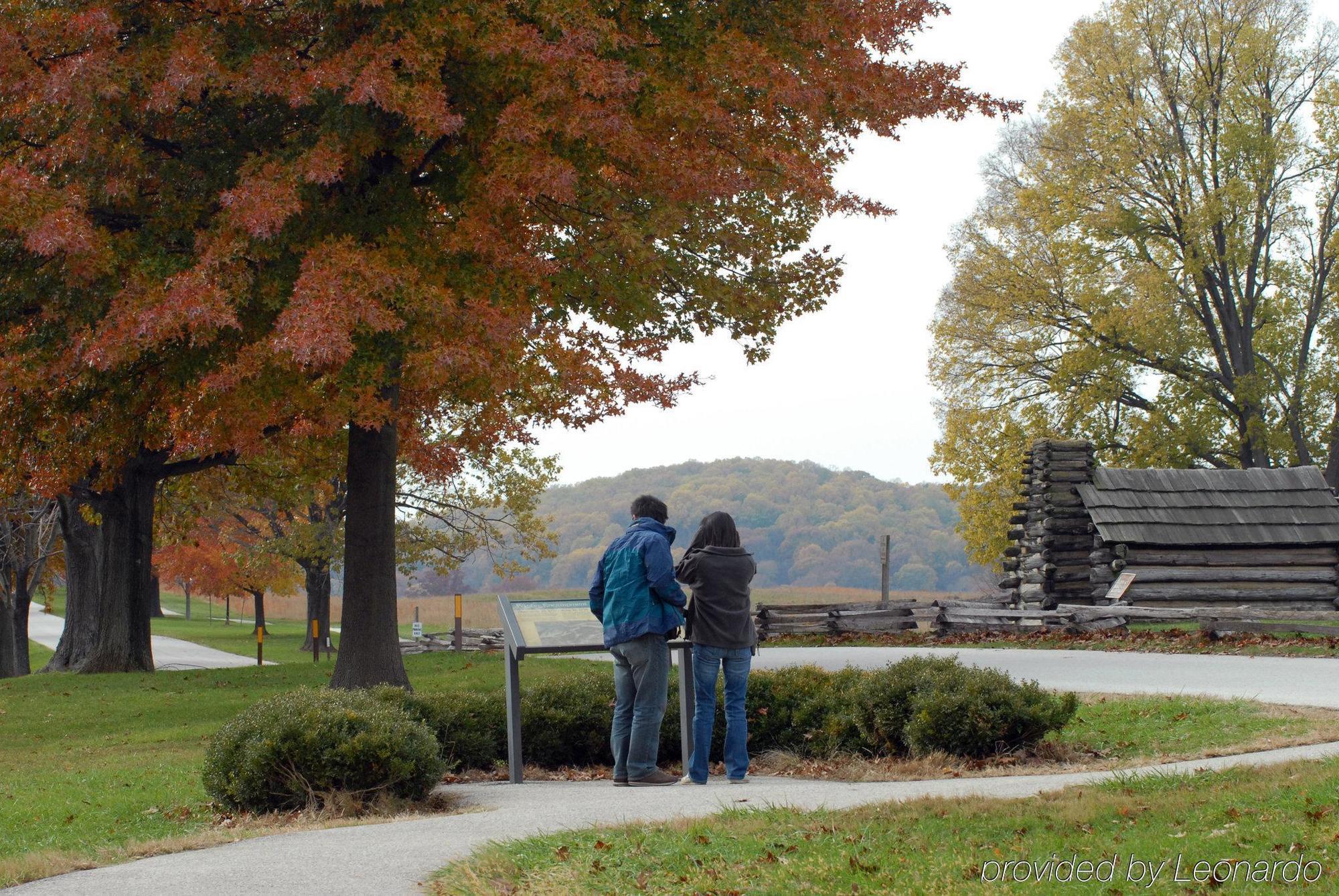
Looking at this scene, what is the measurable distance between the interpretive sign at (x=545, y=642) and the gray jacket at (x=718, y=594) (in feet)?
1.23

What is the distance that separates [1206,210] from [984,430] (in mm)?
7723

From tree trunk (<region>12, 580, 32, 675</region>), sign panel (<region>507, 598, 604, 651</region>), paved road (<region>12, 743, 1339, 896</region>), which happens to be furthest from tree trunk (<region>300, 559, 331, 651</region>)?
paved road (<region>12, 743, 1339, 896</region>)

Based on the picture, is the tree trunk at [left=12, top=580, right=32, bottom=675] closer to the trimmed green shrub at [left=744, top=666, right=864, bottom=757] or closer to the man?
the trimmed green shrub at [left=744, top=666, right=864, bottom=757]

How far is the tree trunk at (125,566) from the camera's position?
70.9ft

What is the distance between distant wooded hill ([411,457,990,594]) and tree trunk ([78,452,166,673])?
52.5m

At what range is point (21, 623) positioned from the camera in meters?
31.7

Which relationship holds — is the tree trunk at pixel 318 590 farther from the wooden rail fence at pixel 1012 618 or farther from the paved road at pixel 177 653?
the wooden rail fence at pixel 1012 618

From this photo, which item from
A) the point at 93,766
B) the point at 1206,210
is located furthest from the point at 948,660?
the point at 1206,210

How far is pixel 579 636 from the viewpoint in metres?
10.0

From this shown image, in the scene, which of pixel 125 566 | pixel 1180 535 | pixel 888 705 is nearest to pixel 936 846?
pixel 888 705

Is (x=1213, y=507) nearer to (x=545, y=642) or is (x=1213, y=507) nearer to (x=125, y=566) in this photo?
(x=545, y=642)

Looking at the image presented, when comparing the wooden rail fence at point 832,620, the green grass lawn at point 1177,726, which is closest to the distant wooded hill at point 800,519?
the wooden rail fence at point 832,620

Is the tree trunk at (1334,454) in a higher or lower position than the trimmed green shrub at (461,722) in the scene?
higher

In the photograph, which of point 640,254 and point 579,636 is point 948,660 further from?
point 640,254
